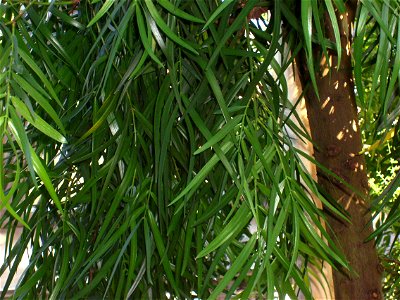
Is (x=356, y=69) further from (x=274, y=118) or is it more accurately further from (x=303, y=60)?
(x=303, y=60)

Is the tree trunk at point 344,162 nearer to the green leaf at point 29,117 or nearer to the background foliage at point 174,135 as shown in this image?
the background foliage at point 174,135

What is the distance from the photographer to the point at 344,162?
736 mm

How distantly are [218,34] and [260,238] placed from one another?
156 mm

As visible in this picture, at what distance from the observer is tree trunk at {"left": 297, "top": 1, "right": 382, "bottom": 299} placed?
0.73 m

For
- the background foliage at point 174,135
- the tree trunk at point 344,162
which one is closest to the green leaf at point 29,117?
the background foliage at point 174,135

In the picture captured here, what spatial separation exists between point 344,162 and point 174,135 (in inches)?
8.2

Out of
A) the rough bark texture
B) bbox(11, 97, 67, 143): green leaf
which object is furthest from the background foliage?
the rough bark texture

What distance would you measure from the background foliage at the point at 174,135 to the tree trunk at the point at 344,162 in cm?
7

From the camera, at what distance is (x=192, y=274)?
706 millimetres

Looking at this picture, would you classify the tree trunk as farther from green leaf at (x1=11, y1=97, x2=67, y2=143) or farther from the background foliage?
→ green leaf at (x1=11, y1=97, x2=67, y2=143)

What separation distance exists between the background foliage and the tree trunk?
0.07 m

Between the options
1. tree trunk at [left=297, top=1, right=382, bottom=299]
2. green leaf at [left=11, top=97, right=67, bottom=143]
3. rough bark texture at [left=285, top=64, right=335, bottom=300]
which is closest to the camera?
green leaf at [left=11, top=97, right=67, bottom=143]

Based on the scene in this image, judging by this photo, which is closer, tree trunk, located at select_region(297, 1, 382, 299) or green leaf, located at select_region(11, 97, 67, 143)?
green leaf, located at select_region(11, 97, 67, 143)

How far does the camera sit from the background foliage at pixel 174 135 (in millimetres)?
491
